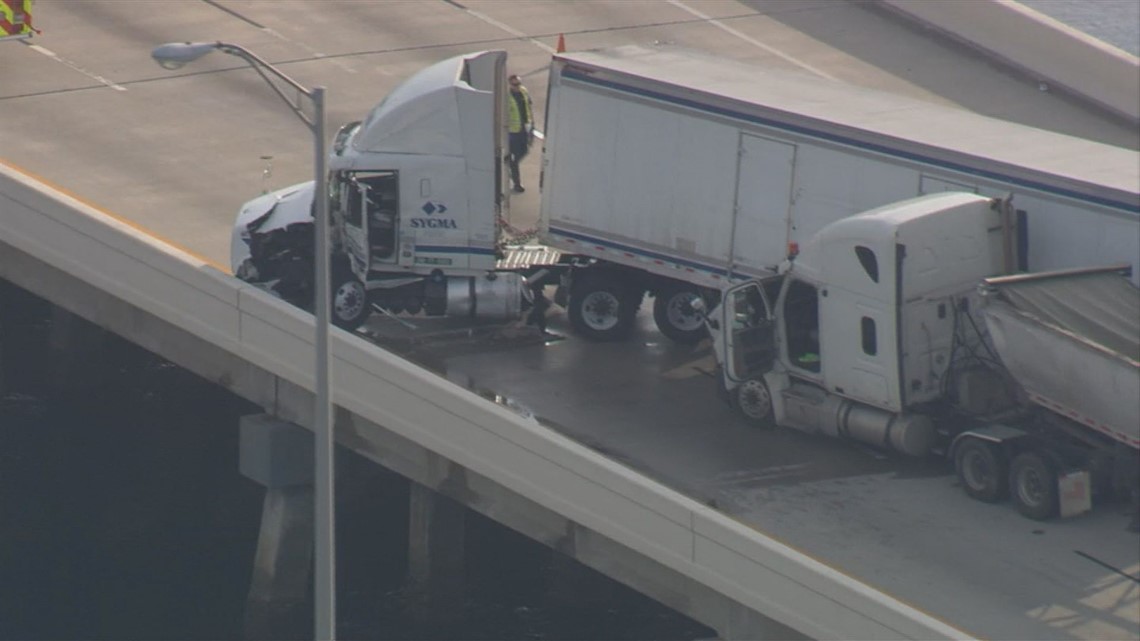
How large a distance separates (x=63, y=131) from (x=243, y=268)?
31.3 ft

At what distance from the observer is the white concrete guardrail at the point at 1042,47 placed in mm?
40219

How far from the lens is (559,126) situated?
28406 mm

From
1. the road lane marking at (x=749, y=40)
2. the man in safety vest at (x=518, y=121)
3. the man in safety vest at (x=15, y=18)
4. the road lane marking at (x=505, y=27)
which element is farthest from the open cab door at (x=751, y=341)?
the man in safety vest at (x=15, y=18)

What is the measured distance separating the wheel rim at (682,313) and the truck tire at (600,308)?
1.70ft

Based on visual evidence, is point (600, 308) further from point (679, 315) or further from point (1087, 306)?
point (1087, 306)

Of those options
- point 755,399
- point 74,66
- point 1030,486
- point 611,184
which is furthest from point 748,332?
point 74,66

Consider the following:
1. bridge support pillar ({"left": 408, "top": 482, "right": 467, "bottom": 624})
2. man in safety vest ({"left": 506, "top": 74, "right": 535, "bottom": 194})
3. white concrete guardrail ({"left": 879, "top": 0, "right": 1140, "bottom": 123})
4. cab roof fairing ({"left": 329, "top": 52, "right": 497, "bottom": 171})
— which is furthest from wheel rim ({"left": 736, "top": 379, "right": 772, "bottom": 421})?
white concrete guardrail ({"left": 879, "top": 0, "right": 1140, "bottom": 123})

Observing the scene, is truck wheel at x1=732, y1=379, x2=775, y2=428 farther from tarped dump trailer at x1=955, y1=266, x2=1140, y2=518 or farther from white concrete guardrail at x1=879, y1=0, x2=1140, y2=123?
white concrete guardrail at x1=879, y1=0, x2=1140, y2=123

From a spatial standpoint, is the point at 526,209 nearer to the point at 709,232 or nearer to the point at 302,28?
the point at 709,232

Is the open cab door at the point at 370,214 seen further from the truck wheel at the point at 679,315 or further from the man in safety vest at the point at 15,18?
the man in safety vest at the point at 15,18

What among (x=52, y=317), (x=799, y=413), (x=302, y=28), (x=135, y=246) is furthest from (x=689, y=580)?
(x=302, y=28)

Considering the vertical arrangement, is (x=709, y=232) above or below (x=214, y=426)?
above

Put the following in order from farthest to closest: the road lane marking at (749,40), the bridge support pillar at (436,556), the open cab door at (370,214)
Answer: the road lane marking at (749,40), the open cab door at (370,214), the bridge support pillar at (436,556)

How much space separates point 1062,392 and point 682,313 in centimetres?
692
